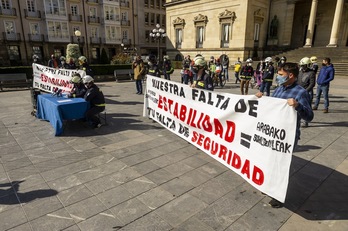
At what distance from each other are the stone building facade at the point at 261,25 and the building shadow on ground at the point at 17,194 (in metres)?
28.2

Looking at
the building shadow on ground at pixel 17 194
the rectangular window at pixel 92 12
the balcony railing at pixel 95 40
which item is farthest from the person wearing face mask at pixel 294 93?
the rectangular window at pixel 92 12

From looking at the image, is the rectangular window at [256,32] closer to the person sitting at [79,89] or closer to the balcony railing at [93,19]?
the person sitting at [79,89]

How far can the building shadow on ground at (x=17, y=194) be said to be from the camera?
358 cm

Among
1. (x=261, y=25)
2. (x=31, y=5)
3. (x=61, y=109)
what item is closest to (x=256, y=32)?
(x=261, y=25)

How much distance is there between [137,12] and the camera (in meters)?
49.7

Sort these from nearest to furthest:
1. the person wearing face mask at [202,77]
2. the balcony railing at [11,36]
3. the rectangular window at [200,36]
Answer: the person wearing face mask at [202,77], the rectangular window at [200,36], the balcony railing at [11,36]

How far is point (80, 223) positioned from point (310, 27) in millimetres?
30740

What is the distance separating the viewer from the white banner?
8.51m

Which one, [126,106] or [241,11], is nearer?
[126,106]

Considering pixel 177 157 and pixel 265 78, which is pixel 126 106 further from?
pixel 265 78

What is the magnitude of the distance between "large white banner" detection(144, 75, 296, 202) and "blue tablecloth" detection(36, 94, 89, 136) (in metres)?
2.80

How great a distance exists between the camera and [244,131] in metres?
3.69

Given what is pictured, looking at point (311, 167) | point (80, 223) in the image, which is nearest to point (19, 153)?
point (80, 223)

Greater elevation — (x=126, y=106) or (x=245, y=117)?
(x=245, y=117)
